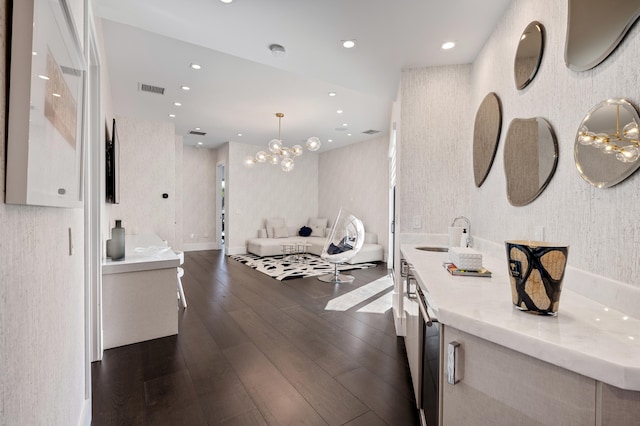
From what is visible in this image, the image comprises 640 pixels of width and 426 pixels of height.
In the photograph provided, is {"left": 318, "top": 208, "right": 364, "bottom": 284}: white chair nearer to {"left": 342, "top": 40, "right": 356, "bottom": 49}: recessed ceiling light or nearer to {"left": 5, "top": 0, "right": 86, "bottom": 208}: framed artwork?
{"left": 342, "top": 40, "right": 356, "bottom": 49}: recessed ceiling light

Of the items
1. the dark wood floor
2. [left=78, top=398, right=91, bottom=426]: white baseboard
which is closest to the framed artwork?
[left=78, top=398, right=91, bottom=426]: white baseboard

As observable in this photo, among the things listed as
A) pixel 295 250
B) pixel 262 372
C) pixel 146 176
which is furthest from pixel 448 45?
pixel 295 250

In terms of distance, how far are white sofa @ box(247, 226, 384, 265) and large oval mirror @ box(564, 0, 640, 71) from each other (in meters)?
5.40

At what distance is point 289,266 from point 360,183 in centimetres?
Answer: 298

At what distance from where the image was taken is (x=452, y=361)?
1.01 meters

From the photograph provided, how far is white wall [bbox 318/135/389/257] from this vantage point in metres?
6.98

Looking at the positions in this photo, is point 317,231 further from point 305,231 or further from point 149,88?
point 149,88

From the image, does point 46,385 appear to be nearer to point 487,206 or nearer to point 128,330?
point 128,330

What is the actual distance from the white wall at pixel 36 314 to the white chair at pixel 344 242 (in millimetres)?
4038

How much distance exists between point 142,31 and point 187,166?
593cm

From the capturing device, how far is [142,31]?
9.18 ft

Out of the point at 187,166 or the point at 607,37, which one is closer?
the point at 607,37

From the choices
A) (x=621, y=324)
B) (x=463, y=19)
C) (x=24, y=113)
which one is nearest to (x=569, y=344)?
(x=621, y=324)

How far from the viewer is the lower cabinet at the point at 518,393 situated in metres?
0.68
